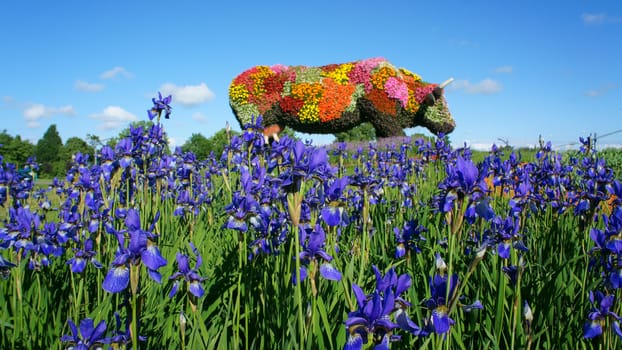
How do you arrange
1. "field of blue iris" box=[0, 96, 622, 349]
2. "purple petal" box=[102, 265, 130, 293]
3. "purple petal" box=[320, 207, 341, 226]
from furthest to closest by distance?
1. "purple petal" box=[320, 207, 341, 226]
2. "field of blue iris" box=[0, 96, 622, 349]
3. "purple petal" box=[102, 265, 130, 293]

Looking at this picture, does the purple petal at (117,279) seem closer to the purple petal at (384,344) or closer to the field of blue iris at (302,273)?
the field of blue iris at (302,273)

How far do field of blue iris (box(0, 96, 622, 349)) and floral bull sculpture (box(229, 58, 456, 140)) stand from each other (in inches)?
827

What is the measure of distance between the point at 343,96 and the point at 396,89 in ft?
10.3

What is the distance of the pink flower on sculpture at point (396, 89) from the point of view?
2522 centimetres

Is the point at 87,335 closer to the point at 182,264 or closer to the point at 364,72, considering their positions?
the point at 182,264

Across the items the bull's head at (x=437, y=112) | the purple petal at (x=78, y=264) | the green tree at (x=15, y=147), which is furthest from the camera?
the green tree at (x=15, y=147)

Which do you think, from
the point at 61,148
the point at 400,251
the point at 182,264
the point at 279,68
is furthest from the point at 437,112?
the point at 61,148

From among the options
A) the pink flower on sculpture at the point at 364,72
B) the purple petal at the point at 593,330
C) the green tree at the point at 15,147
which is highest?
the pink flower on sculpture at the point at 364,72

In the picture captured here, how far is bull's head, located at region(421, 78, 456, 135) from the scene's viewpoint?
25.9 metres

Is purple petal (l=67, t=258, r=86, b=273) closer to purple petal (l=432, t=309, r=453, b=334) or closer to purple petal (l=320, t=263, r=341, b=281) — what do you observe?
purple petal (l=320, t=263, r=341, b=281)

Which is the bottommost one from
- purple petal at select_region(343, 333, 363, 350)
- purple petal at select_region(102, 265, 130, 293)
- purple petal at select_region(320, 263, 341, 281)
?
purple petal at select_region(343, 333, 363, 350)

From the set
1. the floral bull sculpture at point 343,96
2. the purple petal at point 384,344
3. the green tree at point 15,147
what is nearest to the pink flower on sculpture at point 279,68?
the floral bull sculpture at point 343,96

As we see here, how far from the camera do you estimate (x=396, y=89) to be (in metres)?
25.3

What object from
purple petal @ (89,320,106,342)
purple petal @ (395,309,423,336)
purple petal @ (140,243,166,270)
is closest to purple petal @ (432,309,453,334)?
purple petal @ (395,309,423,336)
